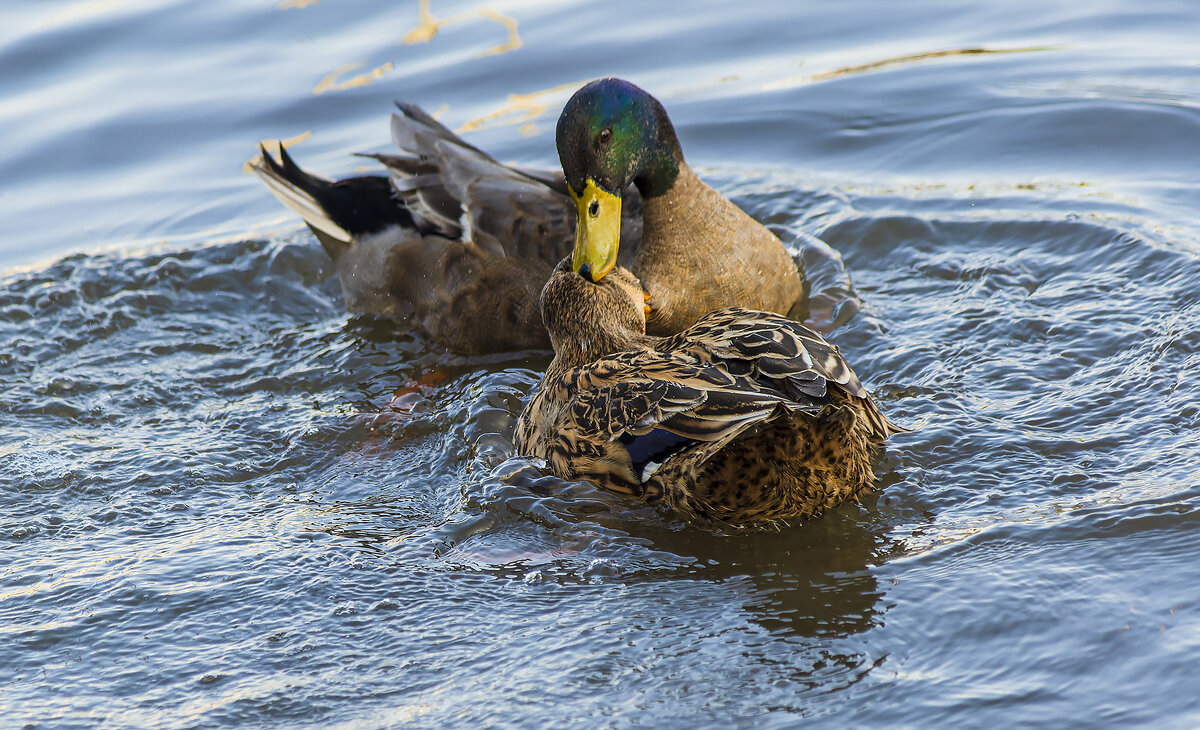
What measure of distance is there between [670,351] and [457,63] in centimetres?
624

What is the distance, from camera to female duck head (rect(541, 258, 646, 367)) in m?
4.93

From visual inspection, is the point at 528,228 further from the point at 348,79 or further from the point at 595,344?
the point at 348,79

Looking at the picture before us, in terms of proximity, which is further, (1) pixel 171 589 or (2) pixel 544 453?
(2) pixel 544 453

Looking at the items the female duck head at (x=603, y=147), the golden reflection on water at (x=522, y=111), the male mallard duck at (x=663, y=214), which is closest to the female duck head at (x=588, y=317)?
the female duck head at (x=603, y=147)

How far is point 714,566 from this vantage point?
13.4 ft

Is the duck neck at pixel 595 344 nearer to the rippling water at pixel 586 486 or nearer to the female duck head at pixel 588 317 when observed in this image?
the female duck head at pixel 588 317

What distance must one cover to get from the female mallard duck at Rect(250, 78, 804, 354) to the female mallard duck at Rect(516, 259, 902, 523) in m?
0.84

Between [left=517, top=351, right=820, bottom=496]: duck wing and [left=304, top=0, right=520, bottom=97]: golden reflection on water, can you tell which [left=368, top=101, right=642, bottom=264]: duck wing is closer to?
[left=517, top=351, right=820, bottom=496]: duck wing

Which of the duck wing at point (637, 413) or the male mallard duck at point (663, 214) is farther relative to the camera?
the male mallard duck at point (663, 214)

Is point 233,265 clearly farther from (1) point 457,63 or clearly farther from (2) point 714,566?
(2) point 714,566

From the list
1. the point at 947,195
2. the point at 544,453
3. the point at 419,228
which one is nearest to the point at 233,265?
the point at 419,228

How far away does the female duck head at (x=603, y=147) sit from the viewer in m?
5.64

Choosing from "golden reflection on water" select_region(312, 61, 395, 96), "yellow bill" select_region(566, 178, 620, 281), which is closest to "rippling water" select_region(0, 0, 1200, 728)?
"golden reflection on water" select_region(312, 61, 395, 96)

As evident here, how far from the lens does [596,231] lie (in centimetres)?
557
